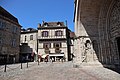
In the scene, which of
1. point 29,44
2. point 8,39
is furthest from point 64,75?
point 29,44

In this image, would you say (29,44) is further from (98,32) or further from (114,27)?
(114,27)

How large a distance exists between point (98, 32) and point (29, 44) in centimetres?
2514

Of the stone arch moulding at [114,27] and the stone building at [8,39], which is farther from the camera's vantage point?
the stone building at [8,39]

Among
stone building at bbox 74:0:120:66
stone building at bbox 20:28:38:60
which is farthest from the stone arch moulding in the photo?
stone building at bbox 20:28:38:60

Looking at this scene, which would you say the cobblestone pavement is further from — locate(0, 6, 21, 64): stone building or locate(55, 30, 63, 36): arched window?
locate(55, 30, 63, 36): arched window

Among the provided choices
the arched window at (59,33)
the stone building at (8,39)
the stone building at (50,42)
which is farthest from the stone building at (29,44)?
the arched window at (59,33)

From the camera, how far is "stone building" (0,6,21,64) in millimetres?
22469

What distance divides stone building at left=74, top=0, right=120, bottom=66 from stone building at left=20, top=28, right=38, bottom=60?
21.8 m

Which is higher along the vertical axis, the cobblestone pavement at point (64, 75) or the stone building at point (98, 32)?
the stone building at point (98, 32)

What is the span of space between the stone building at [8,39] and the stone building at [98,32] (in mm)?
16476

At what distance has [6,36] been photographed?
23.5m

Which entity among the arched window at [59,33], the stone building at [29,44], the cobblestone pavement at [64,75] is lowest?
the cobblestone pavement at [64,75]

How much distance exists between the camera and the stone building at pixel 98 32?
961cm

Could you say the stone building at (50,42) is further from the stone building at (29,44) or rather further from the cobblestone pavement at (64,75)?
the cobblestone pavement at (64,75)
